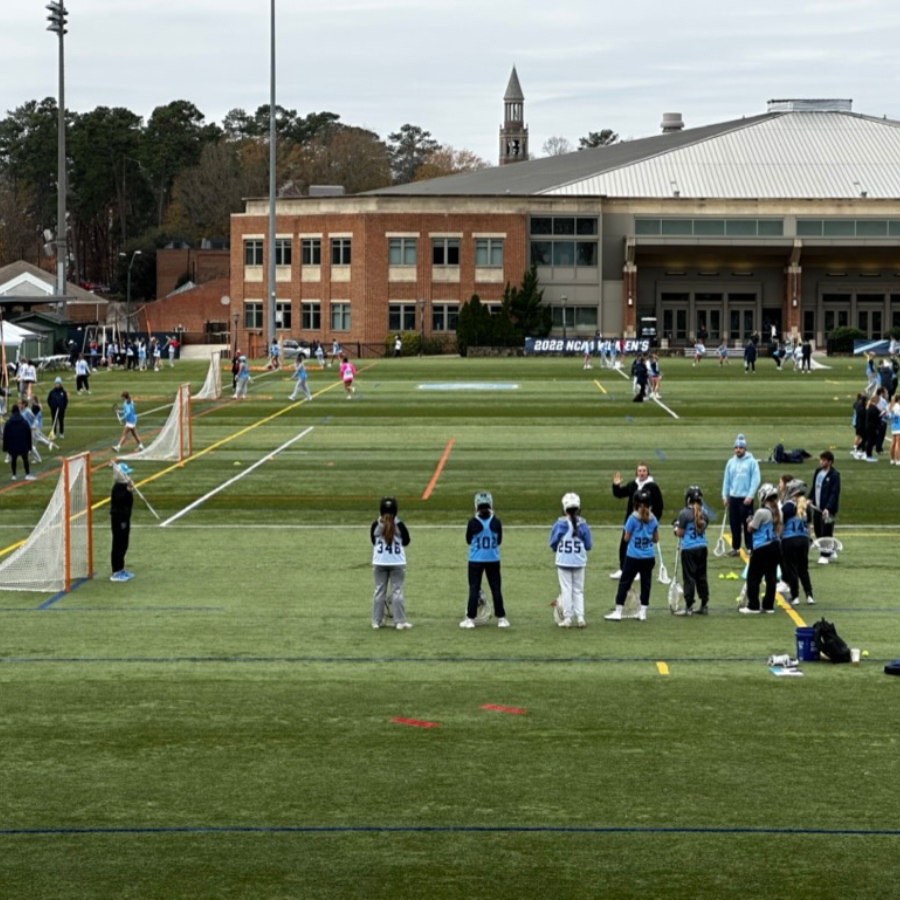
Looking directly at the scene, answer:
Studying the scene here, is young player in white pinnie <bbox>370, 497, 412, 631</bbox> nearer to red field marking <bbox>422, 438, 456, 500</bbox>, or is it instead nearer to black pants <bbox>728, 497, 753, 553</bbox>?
black pants <bbox>728, 497, 753, 553</bbox>

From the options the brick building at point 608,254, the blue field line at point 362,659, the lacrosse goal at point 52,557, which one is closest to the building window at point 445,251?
the brick building at point 608,254

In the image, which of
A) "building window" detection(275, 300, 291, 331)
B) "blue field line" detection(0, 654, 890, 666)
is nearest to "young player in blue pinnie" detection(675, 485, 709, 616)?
"blue field line" detection(0, 654, 890, 666)

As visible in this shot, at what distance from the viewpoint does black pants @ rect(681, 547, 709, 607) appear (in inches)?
812

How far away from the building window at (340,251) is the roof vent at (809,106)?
40.1 metres

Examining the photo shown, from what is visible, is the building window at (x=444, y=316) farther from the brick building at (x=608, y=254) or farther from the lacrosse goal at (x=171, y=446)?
the lacrosse goal at (x=171, y=446)

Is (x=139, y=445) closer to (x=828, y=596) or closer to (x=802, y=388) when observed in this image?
(x=828, y=596)

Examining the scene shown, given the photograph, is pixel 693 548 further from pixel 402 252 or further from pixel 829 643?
pixel 402 252

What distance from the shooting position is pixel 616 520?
30.8 metres

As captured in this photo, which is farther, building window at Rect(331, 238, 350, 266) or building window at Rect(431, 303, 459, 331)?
building window at Rect(331, 238, 350, 266)

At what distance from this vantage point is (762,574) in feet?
68.3

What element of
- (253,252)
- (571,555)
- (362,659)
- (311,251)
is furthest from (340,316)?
(362,659)

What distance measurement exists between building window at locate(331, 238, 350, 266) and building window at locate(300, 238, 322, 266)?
1.09 m

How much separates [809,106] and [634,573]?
384 feet

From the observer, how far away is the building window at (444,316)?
108m
